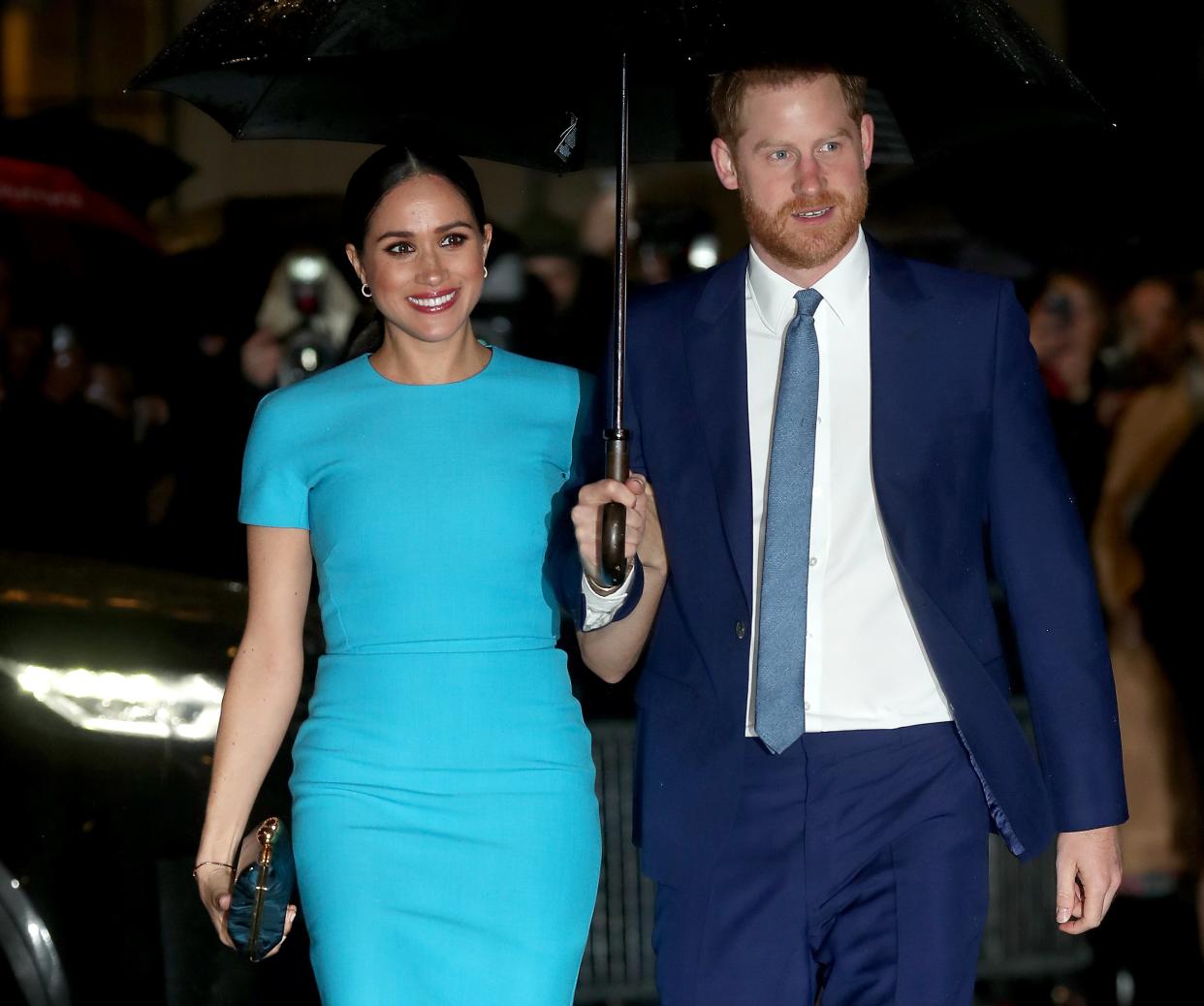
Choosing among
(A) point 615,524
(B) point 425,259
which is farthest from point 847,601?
(B) point 425,259

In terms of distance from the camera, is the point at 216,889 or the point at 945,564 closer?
the point at 945,564

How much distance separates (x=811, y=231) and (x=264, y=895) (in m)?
1.42

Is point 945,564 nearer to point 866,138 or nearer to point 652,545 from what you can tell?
point 652,545

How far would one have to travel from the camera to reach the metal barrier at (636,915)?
5.62 meters

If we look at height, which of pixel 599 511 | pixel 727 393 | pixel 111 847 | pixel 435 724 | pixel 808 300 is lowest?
pixel 111 847

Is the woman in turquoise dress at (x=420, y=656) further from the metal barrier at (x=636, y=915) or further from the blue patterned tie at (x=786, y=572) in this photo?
the metal barrier at (x=636, y=915)

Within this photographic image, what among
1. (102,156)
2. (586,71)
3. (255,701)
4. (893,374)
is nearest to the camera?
(893,374)

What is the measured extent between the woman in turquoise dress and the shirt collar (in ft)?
1.35

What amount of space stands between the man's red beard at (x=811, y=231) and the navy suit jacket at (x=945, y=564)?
0.13 meters

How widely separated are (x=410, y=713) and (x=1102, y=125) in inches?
62.6

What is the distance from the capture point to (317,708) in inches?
140

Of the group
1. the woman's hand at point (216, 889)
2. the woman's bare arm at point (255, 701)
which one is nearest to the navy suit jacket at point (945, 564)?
the woman's bare arm at point (255, 701)

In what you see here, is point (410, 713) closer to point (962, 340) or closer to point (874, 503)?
point (874, 503)

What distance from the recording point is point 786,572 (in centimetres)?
336
